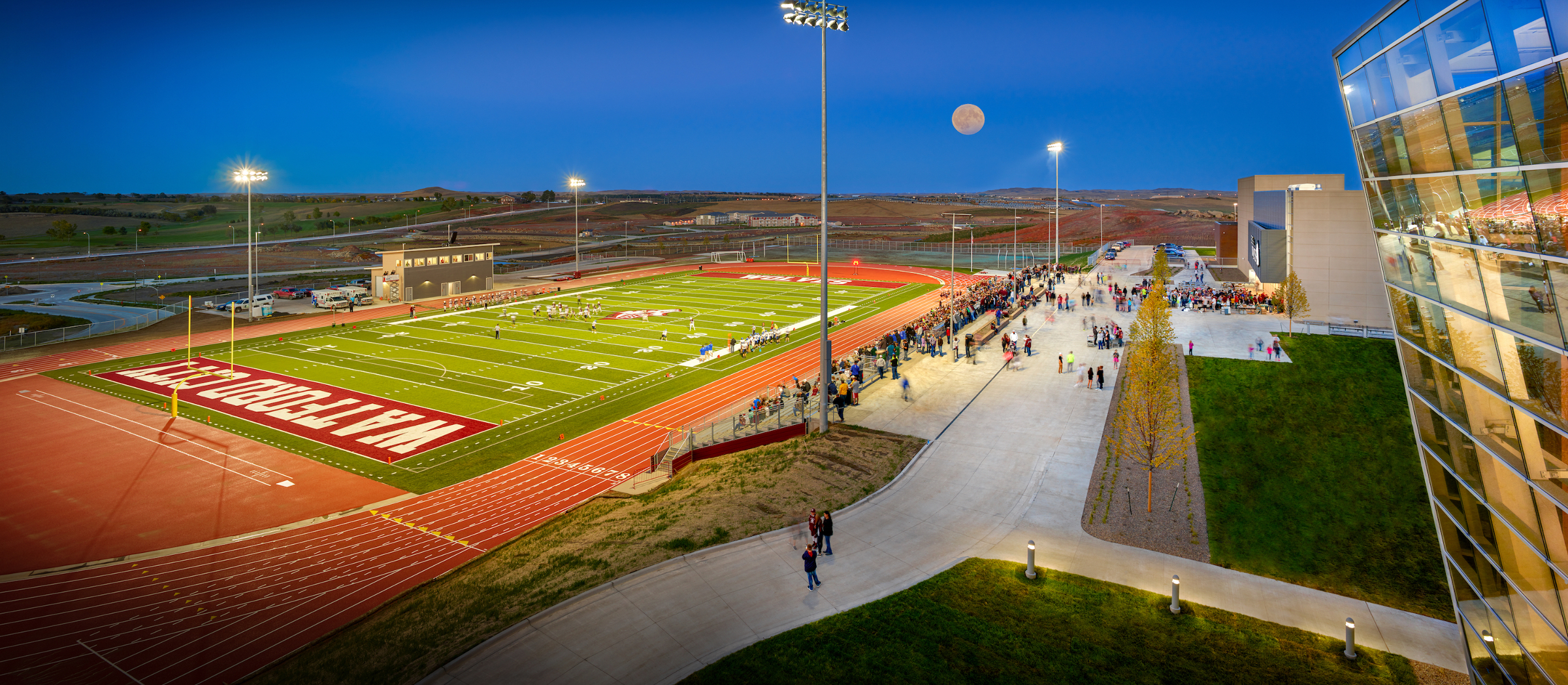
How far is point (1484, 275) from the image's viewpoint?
7.79 meters

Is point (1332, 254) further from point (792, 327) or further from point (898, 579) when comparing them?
point (898, 579)

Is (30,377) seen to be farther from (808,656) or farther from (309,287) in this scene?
(808,656)

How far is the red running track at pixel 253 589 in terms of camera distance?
45.8 ft

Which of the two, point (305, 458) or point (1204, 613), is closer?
point (1204, 613)

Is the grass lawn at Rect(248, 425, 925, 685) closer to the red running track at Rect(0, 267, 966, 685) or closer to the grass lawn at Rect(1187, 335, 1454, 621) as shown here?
the red running track at Rect(0, 267, 966, 685)

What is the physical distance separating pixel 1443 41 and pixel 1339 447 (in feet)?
68.4

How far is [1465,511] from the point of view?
9094mm

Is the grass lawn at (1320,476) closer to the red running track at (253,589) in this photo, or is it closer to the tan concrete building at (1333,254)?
the tan concrete building at (1333,254)

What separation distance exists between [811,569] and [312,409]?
25.7 meters

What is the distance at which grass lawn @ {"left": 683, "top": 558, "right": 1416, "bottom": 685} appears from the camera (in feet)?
37.9

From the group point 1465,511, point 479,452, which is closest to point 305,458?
point 479,452

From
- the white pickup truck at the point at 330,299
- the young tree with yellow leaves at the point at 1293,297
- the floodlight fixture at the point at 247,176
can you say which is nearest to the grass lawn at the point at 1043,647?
the young tree with yellow leaves at the point at 1293,297

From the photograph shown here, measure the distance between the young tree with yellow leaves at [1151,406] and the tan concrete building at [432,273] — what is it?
5712 cm

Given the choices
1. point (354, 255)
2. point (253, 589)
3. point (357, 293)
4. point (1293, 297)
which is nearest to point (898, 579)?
point (253, 589)
